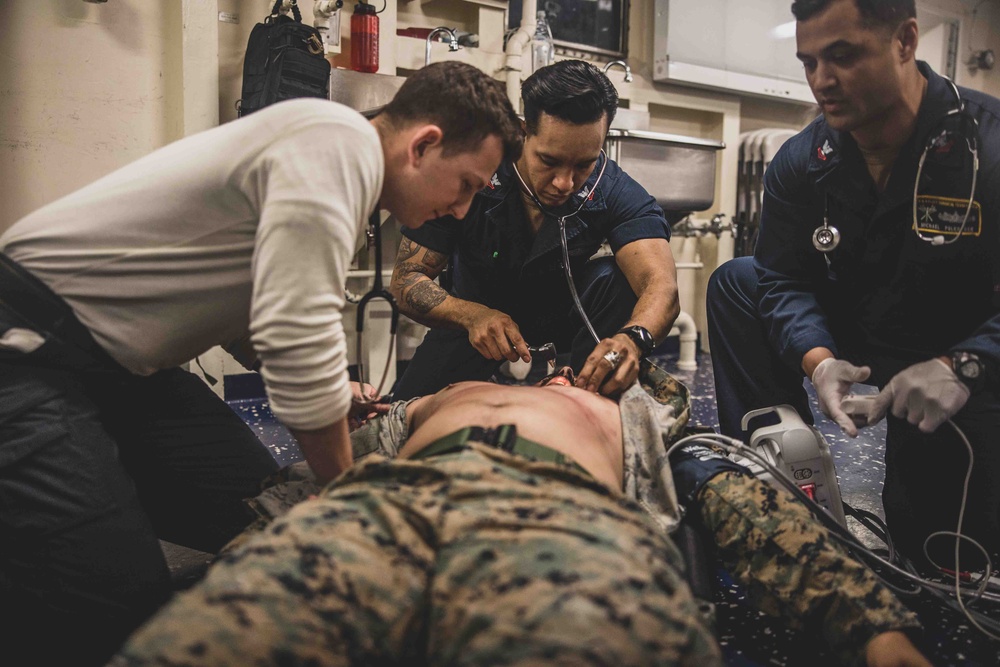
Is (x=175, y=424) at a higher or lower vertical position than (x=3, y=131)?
lower

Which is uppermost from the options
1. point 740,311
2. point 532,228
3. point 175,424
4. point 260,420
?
point 532,228

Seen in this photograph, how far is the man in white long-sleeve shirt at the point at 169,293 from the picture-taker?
0.96m

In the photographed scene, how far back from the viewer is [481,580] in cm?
75

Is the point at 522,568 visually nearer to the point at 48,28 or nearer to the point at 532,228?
the point at 532,228

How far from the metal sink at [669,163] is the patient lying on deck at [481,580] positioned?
7.40 ft

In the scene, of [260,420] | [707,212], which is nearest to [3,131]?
[260,420]

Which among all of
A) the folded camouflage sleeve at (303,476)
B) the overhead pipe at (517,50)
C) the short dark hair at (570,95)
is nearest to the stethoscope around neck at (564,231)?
the short dark hair at (570,95)

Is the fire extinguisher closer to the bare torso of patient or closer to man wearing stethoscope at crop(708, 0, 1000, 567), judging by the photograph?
man wearing stethoscope at crop(708, 0, 1000, 567)

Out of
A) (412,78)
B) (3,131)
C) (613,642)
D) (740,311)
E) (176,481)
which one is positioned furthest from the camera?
(3,131)

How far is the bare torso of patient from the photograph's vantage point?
3.57 ft

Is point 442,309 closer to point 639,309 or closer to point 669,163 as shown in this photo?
point 639,309

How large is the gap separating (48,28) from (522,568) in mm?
2642

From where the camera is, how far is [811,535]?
1.14 m

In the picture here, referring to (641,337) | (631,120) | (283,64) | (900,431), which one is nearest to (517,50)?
(631,120)
